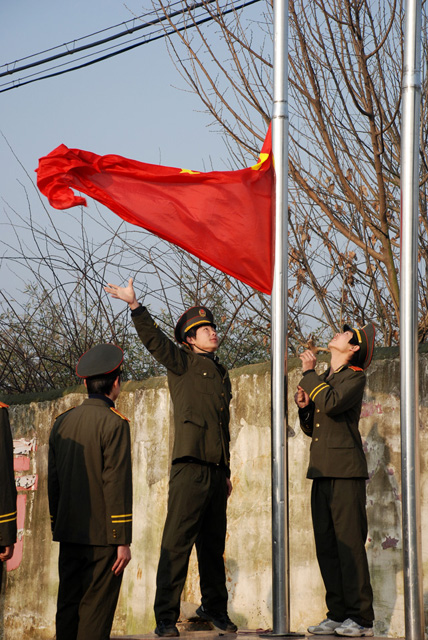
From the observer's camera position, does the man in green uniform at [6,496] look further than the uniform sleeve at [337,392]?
No

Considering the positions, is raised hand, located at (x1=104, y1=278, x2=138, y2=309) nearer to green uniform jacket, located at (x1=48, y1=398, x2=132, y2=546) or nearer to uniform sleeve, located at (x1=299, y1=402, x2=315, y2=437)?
green uniform jacket, located at (x1=48, y1=398, x2=132, y2=546)

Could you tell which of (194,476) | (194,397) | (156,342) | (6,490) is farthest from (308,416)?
(6,490)

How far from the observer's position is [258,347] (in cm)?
939

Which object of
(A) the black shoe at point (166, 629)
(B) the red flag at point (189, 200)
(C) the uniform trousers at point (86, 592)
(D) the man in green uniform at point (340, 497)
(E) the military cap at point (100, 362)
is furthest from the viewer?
(B) the red flag at point (189, 200)

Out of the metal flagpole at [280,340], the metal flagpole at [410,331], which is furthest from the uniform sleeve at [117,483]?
the metal flagpole at [410,331]

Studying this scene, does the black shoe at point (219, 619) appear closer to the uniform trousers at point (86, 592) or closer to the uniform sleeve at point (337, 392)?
the uniform trousers at point (86, 592)

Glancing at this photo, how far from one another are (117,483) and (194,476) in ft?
2.86

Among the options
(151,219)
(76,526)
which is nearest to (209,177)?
(151,219)

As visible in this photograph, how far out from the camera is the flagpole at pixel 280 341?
533 cm

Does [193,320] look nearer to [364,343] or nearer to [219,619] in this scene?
[364,343]

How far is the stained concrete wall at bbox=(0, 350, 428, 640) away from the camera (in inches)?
241

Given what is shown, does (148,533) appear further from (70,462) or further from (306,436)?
(70,462)

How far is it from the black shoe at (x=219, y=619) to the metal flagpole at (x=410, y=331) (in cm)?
123

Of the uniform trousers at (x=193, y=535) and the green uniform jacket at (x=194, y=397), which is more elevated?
the green uniform jacket at (x=194, y=397)
